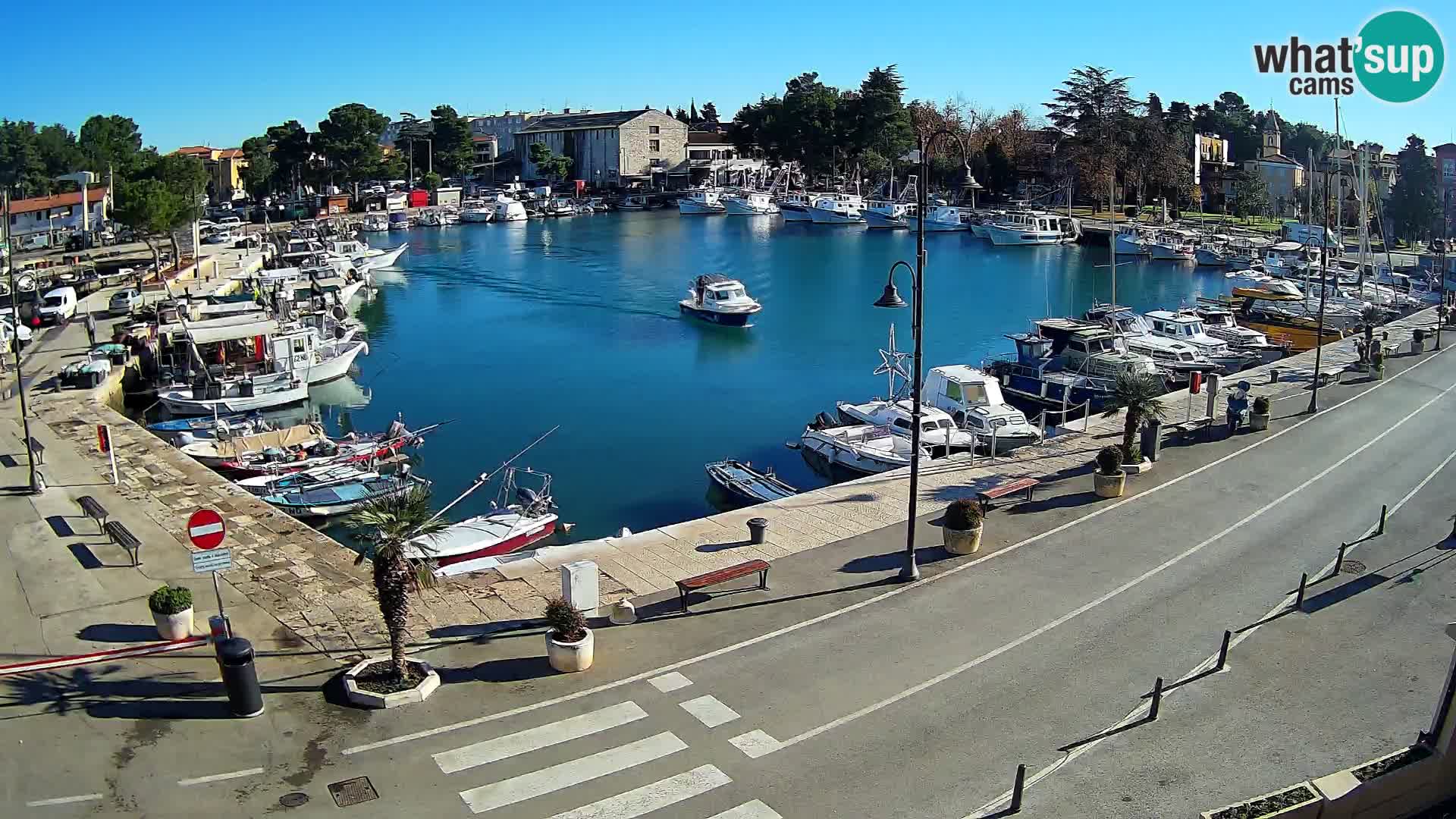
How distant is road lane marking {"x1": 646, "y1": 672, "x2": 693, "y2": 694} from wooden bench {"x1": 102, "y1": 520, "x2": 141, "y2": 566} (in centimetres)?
1089

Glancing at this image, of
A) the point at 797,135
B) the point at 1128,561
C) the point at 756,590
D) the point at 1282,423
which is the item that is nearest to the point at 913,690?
the point at 756,590

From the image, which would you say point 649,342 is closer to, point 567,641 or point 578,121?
point 567,641

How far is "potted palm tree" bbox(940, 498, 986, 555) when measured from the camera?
792 inches

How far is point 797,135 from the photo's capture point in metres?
151

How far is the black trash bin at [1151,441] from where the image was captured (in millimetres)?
26500

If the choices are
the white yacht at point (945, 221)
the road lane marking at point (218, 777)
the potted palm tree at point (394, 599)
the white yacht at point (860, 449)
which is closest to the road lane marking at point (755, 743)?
the potted palm tree at point (394, 599)

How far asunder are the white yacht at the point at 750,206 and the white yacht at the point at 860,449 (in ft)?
357

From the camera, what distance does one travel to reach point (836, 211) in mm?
129000

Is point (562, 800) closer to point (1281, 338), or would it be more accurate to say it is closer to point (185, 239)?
point (1281, 338)

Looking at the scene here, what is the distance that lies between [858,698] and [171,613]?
990 centimetres

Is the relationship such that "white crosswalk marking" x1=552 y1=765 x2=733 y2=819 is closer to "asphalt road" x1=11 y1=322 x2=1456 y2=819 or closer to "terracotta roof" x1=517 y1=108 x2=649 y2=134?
"asphalt road" x1=11 y1=322 x2=1456 y2=819

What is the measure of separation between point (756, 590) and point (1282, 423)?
1911 cm

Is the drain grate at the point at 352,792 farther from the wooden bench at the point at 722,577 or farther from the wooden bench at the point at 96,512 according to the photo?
the wooden bench at the point at 96,512

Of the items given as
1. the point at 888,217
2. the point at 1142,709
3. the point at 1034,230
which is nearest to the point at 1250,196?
the point at 1034,230
